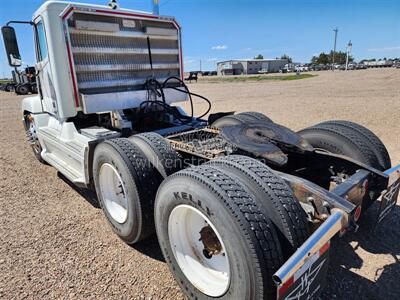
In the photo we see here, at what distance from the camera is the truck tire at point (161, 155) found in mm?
2770

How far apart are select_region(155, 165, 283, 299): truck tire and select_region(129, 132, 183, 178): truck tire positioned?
538 millimetres

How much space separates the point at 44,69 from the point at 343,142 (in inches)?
168

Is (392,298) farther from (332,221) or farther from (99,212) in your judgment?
(99,212)

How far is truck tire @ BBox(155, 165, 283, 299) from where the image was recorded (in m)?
1.63

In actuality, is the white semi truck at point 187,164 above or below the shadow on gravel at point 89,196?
above

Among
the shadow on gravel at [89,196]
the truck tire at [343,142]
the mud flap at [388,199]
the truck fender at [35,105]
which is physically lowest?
the shadow on gravel at [89,196]

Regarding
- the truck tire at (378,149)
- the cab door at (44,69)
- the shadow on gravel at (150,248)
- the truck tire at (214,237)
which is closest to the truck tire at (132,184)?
the shadow on gravel at (150,248)

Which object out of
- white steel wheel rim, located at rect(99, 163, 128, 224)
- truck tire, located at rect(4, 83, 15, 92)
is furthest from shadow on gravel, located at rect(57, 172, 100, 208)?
truck tire, located at rect(4, 83, 15, 92)

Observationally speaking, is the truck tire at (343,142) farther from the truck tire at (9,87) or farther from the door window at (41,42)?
the truck tire at (9,87)

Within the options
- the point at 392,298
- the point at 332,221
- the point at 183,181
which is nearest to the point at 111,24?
the point at 183,181

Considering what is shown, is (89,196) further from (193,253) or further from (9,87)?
(9,87)

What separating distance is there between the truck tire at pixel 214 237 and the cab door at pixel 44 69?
302cm

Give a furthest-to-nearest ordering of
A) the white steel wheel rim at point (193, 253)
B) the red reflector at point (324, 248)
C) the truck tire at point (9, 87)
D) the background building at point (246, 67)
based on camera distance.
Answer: the background building at point (246, 67), the truck tire at point (9, 87), the white steel wheel rim at point (193, 253), the red reflector at point (324, 248)

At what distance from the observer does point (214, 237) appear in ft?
7.04
